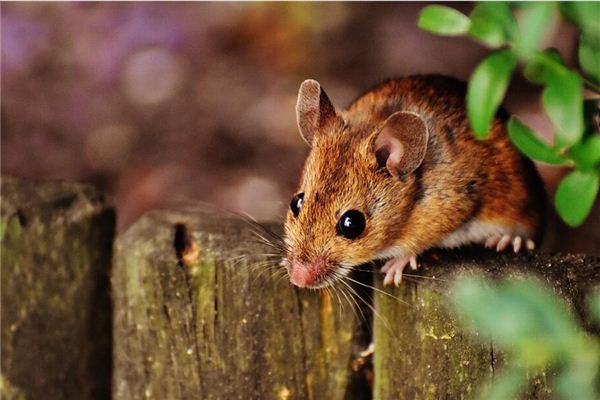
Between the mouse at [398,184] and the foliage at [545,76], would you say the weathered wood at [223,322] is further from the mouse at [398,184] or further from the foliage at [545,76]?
the foliage at [545,76]

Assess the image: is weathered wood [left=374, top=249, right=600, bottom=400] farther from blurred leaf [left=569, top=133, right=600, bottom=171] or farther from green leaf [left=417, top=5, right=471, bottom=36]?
green leaf [left=417, top=5, right=471, bottom=36]

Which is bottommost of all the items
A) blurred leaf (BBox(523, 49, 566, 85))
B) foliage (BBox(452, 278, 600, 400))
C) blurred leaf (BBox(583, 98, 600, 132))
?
foliage (BBox(452, 278, 600, 400))

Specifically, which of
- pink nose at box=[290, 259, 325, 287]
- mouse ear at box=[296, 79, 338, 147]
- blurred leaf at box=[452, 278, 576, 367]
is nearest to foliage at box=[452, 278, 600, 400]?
blurred leaf at box=[452, 278, 576, 367]

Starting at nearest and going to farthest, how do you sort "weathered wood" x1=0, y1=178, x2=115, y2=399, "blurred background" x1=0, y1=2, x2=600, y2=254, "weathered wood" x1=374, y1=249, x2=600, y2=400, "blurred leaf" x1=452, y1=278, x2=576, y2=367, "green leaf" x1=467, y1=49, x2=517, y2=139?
"blurred leaf" x1=452, y1=278, x2=576, y2=367 < "green leaf" x1=467, y1=49, x2=517, y2=139 < "weathered wood" x1=374, y1=249, x2=600, y2=400 < "weathered wood" x1=0, y1=178, x2=115, y2=399 < "blurred background" x1=0, y1=2, x2=600, y2=254

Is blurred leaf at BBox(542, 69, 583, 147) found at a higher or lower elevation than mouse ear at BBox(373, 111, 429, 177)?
higher

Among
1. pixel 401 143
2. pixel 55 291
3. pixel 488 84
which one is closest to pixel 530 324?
pixel 488 84

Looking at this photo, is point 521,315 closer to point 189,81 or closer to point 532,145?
point 532,145
